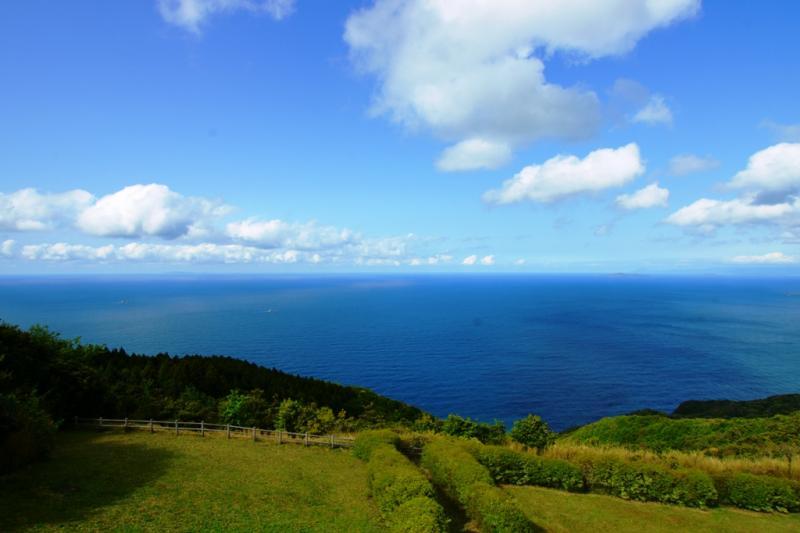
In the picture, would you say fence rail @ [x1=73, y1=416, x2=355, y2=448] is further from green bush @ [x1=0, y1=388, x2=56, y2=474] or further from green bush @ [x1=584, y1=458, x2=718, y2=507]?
green bush @ [x1=584, y1=458, x2=718, y2=507]

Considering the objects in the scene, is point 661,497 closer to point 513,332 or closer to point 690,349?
point 690,349

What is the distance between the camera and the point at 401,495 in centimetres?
1535

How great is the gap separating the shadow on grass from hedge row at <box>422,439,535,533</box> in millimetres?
13049

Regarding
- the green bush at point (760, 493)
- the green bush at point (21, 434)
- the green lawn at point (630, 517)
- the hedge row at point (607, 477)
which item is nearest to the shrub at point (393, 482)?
the hedge row at point (607, 477)

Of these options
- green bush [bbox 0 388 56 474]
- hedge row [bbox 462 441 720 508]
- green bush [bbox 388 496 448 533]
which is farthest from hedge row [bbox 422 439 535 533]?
green bush [bbox 0 388 56 474]

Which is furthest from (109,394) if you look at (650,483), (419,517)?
(650,483)

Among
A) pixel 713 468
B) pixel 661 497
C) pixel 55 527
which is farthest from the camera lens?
pixel 713 468

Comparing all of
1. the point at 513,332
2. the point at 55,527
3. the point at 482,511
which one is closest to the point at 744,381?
the point at 513,332

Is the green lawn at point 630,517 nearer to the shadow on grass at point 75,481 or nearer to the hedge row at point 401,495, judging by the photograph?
the hedge row at point 401,495

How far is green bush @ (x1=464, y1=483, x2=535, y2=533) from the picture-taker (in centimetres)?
1359

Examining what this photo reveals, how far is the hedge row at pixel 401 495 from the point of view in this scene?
13251 mm

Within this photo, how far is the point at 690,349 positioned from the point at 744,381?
24.8 meters

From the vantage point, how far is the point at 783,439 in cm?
2745

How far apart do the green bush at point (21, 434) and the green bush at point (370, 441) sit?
15.3 metres
